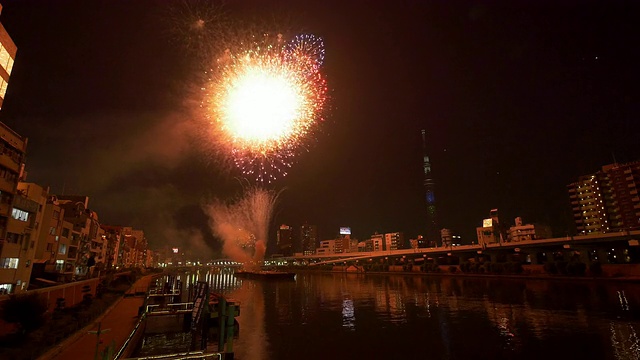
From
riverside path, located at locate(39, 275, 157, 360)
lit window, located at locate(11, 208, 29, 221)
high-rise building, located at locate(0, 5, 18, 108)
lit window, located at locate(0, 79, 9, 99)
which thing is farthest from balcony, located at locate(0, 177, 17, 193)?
riverside path, located at locate(39, 275, 157, 360)

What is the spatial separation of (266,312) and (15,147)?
→ 1203 inches

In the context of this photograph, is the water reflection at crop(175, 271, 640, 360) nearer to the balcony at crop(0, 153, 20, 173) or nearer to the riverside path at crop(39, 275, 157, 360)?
the riverside path at crop(39, 275, 157, 360)

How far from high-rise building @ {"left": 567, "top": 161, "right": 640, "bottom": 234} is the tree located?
129 m

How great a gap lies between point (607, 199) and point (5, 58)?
6065 inches

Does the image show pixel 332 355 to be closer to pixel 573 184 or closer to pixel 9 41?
pixel 9 41

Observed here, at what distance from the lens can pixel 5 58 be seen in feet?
96.6

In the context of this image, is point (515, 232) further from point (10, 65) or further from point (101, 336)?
point (10, 65)

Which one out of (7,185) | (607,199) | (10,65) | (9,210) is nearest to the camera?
(10,65)

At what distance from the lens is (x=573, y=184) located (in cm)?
13425

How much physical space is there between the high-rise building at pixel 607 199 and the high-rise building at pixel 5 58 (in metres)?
133

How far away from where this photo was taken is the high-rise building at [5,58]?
28672 millimetres

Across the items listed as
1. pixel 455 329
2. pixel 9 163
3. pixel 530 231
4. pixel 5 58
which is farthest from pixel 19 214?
pixel 530 231

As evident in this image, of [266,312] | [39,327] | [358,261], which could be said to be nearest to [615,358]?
[266,312]

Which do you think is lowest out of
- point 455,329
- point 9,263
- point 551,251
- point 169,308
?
point 455,329
